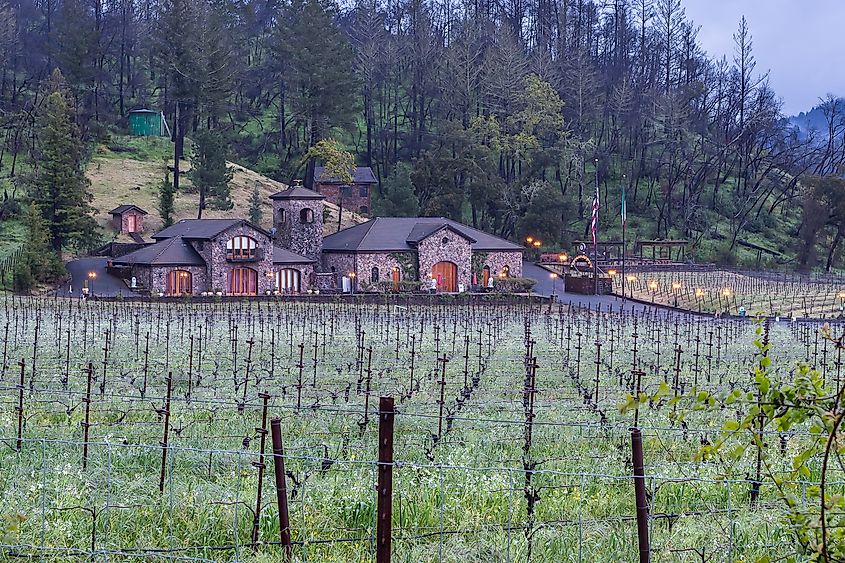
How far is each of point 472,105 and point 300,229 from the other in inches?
1220

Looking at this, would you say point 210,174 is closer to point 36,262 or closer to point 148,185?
point 148,185

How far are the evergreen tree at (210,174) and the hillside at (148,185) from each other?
3.17ft

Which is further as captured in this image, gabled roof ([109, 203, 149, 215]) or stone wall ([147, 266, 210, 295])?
gabled roof ([109, 203, 149, 215])

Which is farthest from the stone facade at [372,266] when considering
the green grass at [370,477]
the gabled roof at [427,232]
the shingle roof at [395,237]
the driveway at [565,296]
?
A: the green grass at [370,477]

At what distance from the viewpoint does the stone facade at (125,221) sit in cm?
5284

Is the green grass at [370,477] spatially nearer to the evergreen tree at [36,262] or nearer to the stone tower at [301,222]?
the evergreen tree at [36,262]

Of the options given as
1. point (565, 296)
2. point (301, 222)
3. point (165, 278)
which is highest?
point (301, 222)

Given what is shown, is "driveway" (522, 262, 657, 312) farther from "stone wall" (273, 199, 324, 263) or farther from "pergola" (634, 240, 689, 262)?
"stone wall" (273, 199, 324, 263)

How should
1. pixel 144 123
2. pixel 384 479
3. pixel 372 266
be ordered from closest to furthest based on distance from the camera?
pixel 384 479 → pixel 372 266 → pixel 144 123

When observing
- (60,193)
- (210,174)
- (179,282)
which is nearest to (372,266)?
(179,282)

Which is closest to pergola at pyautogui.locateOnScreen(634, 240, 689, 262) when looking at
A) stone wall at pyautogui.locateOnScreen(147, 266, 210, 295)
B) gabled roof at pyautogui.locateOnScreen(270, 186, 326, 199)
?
gabled roof at pyautogui.locateOnScreen(270, 186, 326, 199)

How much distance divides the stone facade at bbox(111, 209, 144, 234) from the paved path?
17.1 ft

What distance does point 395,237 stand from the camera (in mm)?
49719

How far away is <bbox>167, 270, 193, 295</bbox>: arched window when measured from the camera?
4375cm
